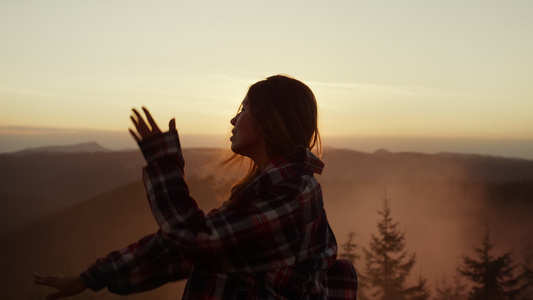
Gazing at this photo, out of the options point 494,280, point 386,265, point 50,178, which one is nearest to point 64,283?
point 50,178

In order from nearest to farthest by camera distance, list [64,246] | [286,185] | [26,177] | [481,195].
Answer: [286,185] < [26,177] < [64,246] < [481,195]

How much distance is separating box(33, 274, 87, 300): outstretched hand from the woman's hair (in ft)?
3.63

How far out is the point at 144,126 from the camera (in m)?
2.19

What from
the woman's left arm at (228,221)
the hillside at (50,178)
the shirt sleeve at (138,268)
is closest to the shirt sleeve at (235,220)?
the woman's left arm at (228,221)

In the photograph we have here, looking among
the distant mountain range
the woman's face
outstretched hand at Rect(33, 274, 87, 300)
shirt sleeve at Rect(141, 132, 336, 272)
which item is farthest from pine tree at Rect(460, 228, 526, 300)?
outstretched hand at Rect(33, 274, 87, 300)

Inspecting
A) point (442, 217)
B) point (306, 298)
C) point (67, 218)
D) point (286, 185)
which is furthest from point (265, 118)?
point (442, 217)

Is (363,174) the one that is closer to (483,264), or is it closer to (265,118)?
(483,264)

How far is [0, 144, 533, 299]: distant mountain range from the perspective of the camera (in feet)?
72.6

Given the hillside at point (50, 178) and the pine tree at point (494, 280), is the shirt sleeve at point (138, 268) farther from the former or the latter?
the pine tree at point (494, 280)

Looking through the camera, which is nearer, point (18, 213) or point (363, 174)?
point (18, 213)

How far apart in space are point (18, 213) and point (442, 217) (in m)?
49.3

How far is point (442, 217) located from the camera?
5988cm

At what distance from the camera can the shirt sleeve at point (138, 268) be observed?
7.89 ft

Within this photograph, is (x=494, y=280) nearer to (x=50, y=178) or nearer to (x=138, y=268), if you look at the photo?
(x=50, y=178)
